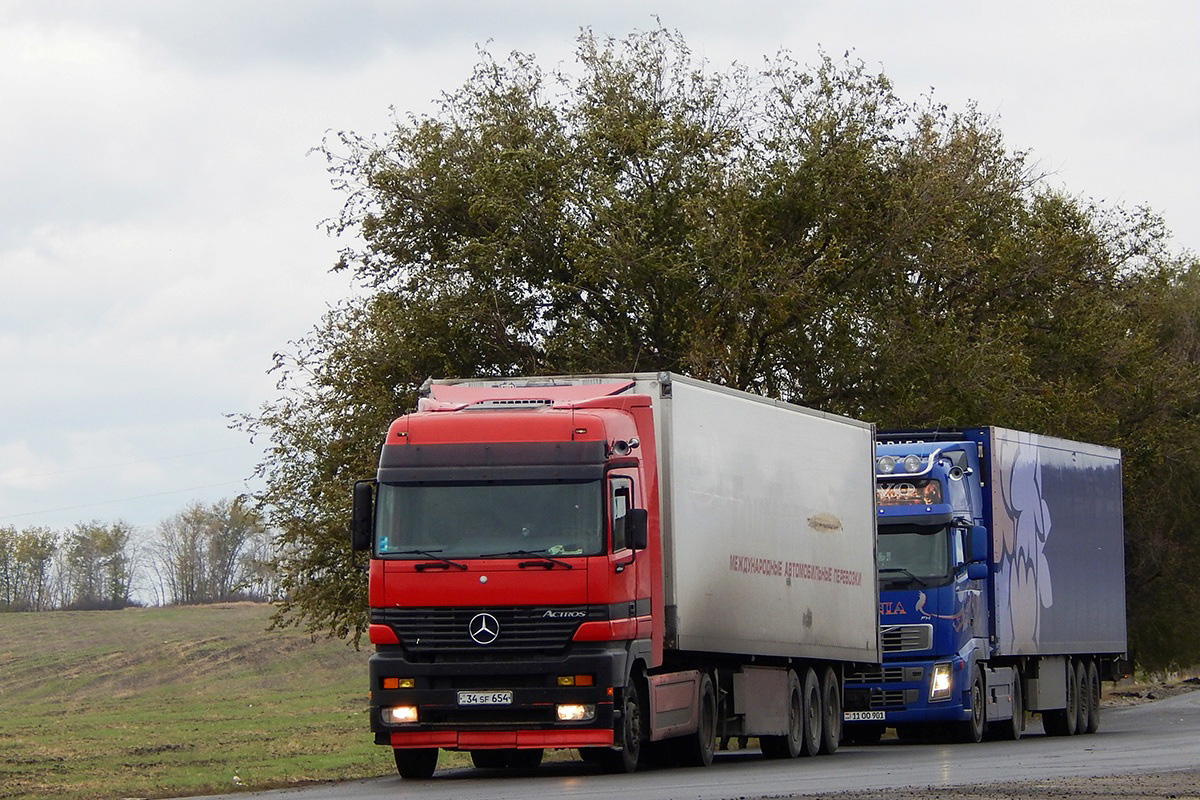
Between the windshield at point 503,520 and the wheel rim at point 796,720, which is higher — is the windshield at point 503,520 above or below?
above

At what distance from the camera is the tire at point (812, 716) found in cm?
2227

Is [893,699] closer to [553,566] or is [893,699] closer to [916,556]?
[916,556]

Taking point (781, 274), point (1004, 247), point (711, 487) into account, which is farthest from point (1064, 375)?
point (711, 487)

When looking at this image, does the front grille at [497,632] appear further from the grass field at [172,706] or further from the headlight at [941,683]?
the headlight at [941,683]

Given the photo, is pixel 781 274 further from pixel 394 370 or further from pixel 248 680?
pixel 248 680

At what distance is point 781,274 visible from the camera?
30844mm

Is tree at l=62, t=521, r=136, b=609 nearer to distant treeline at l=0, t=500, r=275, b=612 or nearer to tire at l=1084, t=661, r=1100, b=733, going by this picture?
distant treeline at l=0, t=500, r=275, b=612

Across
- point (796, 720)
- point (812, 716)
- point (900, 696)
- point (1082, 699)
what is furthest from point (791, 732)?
point (1082, 699)

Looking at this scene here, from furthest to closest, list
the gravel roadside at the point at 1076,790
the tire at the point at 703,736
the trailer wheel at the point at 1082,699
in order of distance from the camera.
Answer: the trailer wheel at the point at 1082,699, the tire at the point at 703,736, the gravel roadside at the point at 1076,790

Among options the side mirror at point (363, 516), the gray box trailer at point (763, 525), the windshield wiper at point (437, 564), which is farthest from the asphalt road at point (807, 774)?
the side mirror at point (363, 516)

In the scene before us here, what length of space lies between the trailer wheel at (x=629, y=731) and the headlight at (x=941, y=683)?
22.7 feet

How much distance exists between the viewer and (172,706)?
162ft

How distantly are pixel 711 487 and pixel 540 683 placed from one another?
306cm

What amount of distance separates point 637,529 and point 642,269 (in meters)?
14.3
